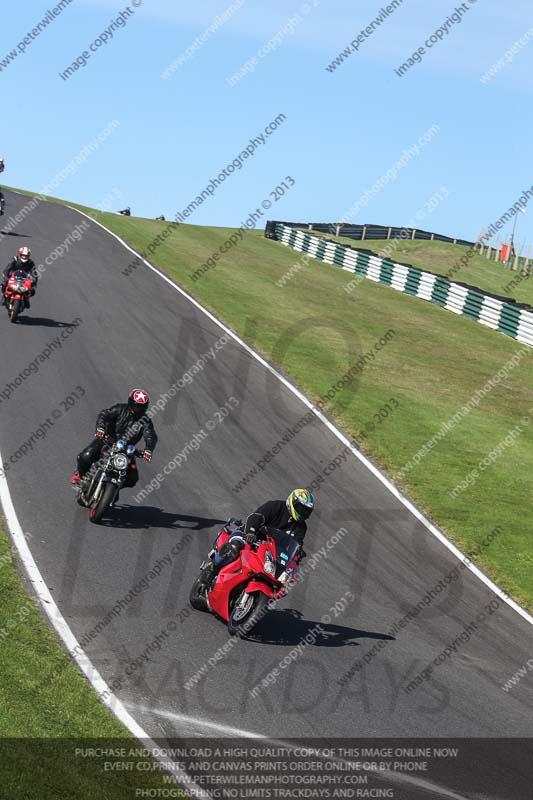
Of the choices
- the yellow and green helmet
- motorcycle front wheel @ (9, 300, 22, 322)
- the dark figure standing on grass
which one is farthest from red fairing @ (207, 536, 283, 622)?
motorcycle front wheel @ (9, 300, 22, 322)

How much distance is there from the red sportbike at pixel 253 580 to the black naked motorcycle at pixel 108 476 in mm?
3131

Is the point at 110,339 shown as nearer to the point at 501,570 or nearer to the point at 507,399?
the point at 507,399

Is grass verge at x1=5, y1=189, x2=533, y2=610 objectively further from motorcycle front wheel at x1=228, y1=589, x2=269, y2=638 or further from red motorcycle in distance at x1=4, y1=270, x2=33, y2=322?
red motorcycle in distance at x1=4, y1=270, x2=33, y2=322

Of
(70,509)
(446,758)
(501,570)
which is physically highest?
(501,570)

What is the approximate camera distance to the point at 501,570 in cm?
1752

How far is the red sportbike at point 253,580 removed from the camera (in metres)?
12.3

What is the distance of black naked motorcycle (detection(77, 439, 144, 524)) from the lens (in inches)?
605

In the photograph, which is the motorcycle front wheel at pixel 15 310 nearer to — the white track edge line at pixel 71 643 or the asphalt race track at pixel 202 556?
the asphalt race track at pixel 202 556

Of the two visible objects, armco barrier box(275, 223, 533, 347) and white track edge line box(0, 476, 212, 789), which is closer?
white track edge line box(0, 476, 212, 789)

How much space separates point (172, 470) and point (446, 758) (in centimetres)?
964

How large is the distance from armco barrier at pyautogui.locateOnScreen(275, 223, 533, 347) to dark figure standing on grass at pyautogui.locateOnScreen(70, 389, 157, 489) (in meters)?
25.7

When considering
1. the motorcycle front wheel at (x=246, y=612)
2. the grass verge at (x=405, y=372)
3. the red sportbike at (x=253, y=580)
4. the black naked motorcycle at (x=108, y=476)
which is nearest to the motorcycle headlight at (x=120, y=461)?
the black naked motorcycle at (x=108, y=476)

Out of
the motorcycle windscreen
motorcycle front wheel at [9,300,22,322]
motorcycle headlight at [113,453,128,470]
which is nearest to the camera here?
the motorcycle windscreen

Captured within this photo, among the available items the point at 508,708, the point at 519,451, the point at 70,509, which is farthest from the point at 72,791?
the point at 519,451
